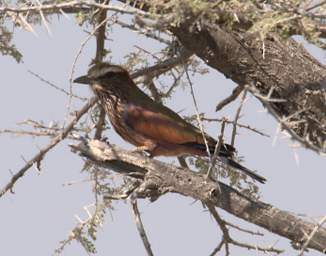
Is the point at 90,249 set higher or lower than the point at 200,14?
lower

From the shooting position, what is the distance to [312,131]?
5.91 m

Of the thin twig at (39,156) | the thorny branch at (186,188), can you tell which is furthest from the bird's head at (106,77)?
the thorny branch at (186,188)

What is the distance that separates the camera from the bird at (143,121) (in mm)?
6088

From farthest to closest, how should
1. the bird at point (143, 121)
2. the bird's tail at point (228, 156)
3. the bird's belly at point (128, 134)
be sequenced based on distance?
the bird's belly at point (128, 134) → the bird at point (143, 121) → the bird's tail at point (228, 156)

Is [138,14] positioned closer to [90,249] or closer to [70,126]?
[70,126]

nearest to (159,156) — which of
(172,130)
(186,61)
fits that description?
(172,130)

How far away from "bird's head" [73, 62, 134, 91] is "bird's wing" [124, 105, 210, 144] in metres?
0.31

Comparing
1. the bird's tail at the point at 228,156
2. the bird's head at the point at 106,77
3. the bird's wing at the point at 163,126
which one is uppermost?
the bird's head at the point at 106,77

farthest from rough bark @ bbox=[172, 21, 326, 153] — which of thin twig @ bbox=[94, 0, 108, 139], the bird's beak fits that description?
the bird's beak

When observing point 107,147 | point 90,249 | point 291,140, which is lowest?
point 291,140

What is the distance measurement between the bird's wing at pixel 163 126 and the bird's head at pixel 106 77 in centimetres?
31

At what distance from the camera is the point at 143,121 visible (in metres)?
6.25

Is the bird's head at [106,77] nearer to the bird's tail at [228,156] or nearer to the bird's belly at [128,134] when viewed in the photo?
the bird's belly at [128,134]

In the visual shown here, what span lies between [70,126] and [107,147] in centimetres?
27
